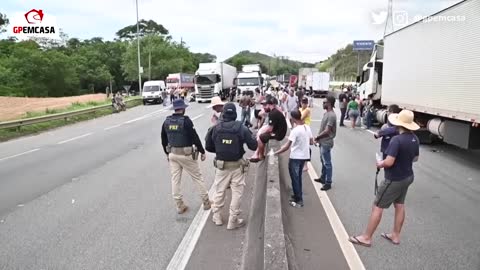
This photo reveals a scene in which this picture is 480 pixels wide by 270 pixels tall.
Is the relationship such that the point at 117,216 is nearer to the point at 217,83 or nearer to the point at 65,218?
the point at 65,218

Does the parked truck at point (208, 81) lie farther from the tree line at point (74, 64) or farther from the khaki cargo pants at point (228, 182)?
the khaki cargo pants at point (228, 182)

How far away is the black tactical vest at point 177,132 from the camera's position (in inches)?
245

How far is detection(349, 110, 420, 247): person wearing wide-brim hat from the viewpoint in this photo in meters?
5.02

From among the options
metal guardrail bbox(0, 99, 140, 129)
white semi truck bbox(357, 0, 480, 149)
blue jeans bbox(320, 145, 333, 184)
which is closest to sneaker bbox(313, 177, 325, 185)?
blue jeans bbox(320, 145, 333, 184)

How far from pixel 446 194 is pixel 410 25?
7.94 m

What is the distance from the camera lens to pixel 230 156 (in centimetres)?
566

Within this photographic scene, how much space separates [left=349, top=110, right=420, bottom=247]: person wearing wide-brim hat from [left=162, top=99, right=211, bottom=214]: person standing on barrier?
2.56 meters

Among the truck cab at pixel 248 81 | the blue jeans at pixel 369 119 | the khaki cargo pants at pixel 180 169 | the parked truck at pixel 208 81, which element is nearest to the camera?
the khaki cargo pants at pixel 180 169

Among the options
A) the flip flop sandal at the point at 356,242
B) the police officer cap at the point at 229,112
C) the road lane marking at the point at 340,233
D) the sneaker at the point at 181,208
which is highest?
the police officer cap at the point at 229,112

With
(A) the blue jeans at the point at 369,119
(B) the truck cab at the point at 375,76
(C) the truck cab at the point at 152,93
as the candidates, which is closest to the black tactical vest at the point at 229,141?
(A) the blue jeans at the point at 369,119

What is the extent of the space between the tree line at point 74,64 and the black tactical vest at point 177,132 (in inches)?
2056

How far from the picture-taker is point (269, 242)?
187 inches

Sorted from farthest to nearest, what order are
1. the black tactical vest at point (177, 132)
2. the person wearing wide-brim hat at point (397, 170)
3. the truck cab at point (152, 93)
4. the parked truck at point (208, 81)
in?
the truck cab at point (152, 93) → the parked truck at point (208, 81) → the black tactical vest at point (177, 132) → the person wearing wide-brim hat at point (397, 170)

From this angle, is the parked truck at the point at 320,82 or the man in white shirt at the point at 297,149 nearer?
the man in white shirt at the point at 297,149
